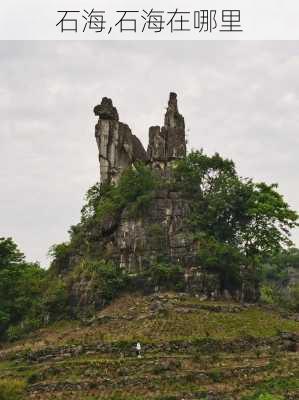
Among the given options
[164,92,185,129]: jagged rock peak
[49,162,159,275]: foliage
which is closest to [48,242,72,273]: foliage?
[49,162,159,275]: foliage

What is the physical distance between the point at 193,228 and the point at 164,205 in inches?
141

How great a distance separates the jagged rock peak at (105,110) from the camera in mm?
70250

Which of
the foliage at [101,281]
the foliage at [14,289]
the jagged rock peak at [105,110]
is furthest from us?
the jagged rock peak at [105,110]

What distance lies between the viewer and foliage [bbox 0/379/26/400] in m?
37.7

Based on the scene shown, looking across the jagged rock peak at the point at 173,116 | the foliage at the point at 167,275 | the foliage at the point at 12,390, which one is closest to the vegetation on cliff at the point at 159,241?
the foliage at the point at 167,275

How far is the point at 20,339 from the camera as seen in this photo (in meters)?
56.1

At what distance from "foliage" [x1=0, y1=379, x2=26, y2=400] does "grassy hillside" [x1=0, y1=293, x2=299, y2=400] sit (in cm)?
6

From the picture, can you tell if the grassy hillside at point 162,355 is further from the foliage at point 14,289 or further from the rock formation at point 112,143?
the rock formation at point 112,143

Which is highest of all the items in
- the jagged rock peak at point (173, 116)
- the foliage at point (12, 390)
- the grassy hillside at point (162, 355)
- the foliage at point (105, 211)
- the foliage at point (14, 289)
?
the jagged rock peak at point (173, 116)

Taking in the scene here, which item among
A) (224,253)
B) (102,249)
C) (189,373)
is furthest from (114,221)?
(189,373)

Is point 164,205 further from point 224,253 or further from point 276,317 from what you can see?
point 276,317

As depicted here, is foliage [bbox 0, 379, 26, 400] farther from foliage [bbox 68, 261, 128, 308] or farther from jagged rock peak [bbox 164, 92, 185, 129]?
jagged rock peak [bbox 164, 92, 185, 129]

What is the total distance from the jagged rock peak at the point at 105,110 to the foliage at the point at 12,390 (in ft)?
119

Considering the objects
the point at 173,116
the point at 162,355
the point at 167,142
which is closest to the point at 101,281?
the point at 162,355
